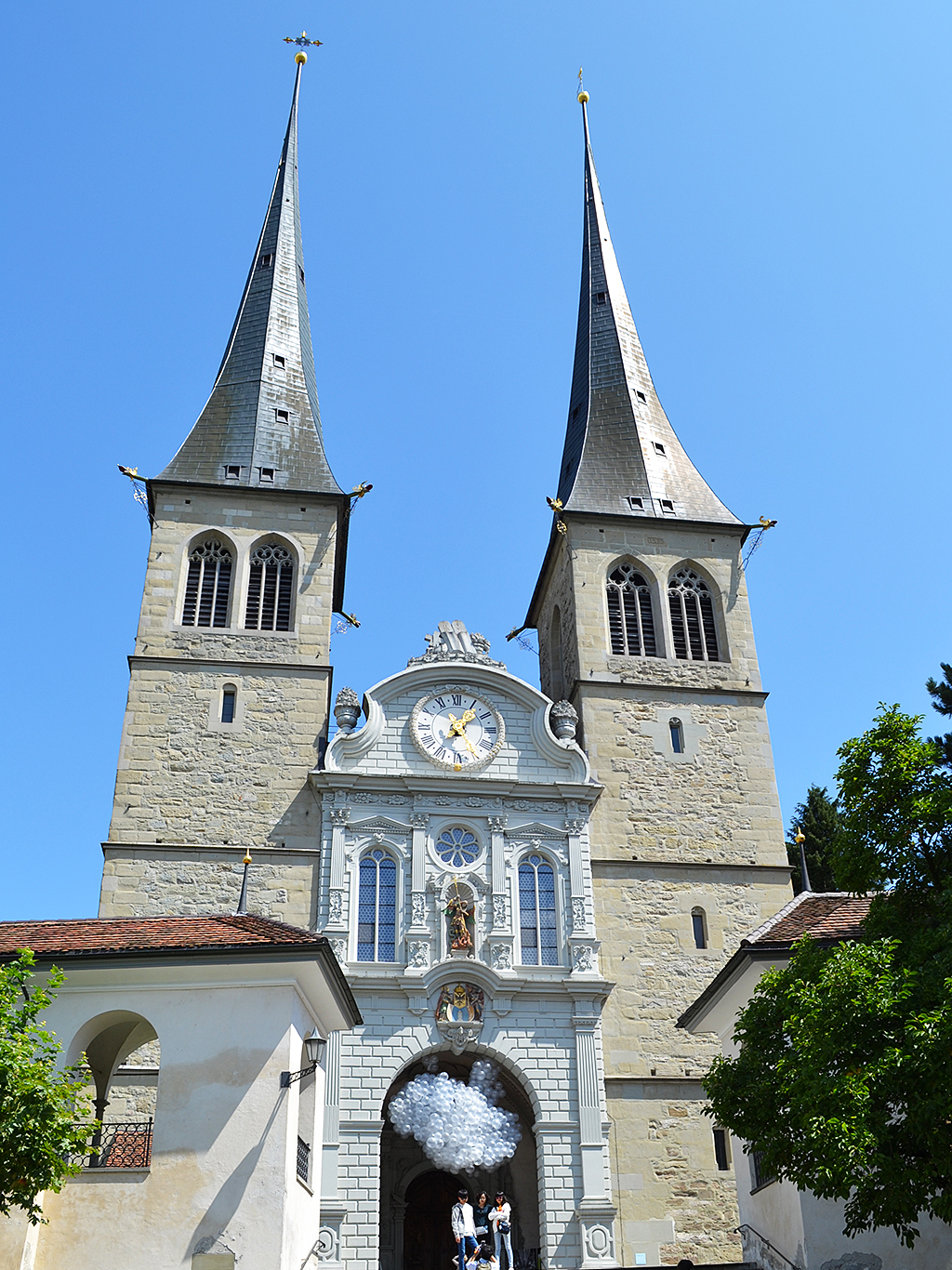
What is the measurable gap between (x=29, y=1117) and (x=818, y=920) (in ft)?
33.5

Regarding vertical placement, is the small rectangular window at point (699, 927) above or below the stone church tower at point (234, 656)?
below

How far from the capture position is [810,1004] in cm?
1193

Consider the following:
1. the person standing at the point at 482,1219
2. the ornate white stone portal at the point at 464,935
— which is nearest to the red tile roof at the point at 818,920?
the ornate white stone portal at the point at 464,935

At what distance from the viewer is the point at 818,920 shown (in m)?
16.7

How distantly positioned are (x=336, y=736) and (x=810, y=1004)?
50.3 ft

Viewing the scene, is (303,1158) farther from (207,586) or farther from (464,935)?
(207,586)

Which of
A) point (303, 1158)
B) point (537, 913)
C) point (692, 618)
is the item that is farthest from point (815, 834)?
point (303, 1158)

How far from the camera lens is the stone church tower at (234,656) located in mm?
24984

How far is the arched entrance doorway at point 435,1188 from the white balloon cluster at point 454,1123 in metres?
0.85

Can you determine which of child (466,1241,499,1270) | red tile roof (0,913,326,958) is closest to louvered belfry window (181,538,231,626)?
red tile roof (0,913,326,958)

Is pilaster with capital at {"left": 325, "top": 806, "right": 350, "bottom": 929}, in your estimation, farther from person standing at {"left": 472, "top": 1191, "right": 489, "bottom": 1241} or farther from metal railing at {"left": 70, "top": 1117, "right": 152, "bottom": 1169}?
metal railing at {"left": 70, "top": 1117, "right": 152, "bottom": 1169}

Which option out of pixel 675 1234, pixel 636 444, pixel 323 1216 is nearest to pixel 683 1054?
pixel 675 1234

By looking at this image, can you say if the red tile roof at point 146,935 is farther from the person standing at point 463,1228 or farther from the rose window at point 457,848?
the rose window at point 457,848

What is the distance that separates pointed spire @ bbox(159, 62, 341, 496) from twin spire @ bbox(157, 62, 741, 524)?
4 centimetres
